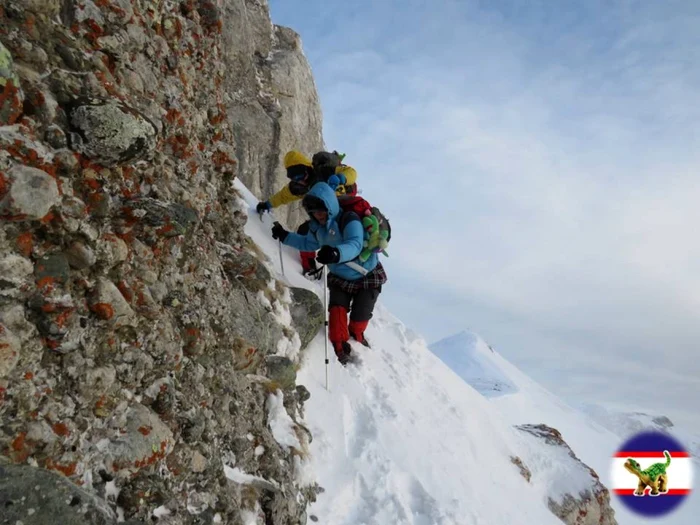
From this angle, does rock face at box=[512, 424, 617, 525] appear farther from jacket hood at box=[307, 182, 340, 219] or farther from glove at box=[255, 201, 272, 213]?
glove at box=[255, 201, 272, 213]

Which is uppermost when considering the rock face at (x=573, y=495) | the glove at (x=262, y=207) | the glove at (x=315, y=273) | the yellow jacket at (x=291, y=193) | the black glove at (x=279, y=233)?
the yellow jacket at (x=291, y=193)

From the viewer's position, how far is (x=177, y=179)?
4340 mm

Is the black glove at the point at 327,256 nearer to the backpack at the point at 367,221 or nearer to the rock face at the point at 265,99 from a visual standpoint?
the backpack at the point at 367,221

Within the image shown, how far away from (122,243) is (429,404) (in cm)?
664

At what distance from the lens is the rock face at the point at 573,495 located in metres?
9.73

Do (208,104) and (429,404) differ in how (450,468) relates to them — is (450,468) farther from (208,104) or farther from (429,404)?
(208,104)

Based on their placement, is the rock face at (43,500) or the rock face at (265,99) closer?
the rock face at (43,500)

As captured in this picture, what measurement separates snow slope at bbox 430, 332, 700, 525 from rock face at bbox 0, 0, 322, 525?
715 inches

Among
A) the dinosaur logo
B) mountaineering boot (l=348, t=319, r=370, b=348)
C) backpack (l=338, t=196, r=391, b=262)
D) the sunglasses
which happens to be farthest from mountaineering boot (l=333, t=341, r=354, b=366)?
the dinosaur logo

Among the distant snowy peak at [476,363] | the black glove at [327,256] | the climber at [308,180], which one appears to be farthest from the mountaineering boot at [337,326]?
the distant snowy peak at [476,363]

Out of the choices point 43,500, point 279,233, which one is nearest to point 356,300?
point 279,233

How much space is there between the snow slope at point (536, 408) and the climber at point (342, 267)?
14.3m

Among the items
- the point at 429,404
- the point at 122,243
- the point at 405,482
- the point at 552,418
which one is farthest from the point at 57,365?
the point at 552,418

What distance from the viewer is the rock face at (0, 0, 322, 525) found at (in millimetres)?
2328
